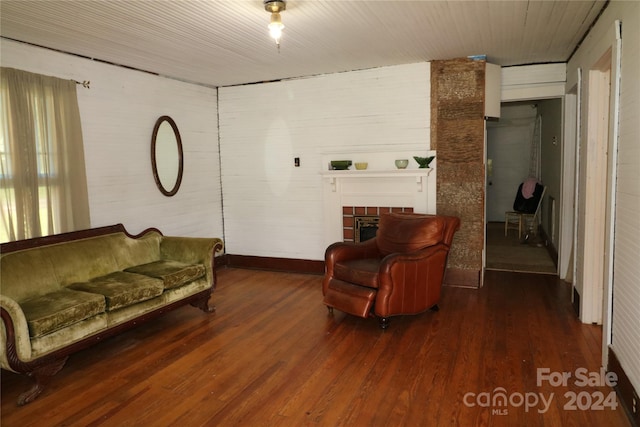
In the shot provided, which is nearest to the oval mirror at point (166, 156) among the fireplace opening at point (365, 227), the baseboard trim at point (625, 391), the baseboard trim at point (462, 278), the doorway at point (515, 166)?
the fireplace opening at point (365, 227)

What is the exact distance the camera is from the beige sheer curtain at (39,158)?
11.5ft

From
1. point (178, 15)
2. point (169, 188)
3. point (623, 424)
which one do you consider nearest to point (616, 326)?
point (623, 424)

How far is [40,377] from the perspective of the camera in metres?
2.79

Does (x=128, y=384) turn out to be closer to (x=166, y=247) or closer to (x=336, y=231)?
(x=166, y=247)

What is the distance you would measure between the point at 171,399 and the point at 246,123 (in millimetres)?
3974

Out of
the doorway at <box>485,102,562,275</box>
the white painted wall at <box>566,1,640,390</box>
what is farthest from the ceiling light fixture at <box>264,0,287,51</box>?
the doorway at <box>485,102,562,275</box>

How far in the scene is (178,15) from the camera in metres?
3.16

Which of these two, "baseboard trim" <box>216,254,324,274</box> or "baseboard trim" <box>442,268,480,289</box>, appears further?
"baseboard trim" <box>216,254,324,274</box>

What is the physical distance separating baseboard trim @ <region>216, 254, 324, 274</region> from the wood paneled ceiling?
246cm

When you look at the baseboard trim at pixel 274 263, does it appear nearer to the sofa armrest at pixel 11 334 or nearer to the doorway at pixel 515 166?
the doorway at pixel 515 166

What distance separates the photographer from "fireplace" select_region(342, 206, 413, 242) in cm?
524

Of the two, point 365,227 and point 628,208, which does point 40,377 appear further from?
point 628,208

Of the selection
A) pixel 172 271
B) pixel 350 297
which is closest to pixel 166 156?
pixel 172 271

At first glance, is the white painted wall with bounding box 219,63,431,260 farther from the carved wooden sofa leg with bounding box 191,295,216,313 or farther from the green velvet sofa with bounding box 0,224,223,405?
the carved wooden sofa leg with bounding box 191,295,216,313
